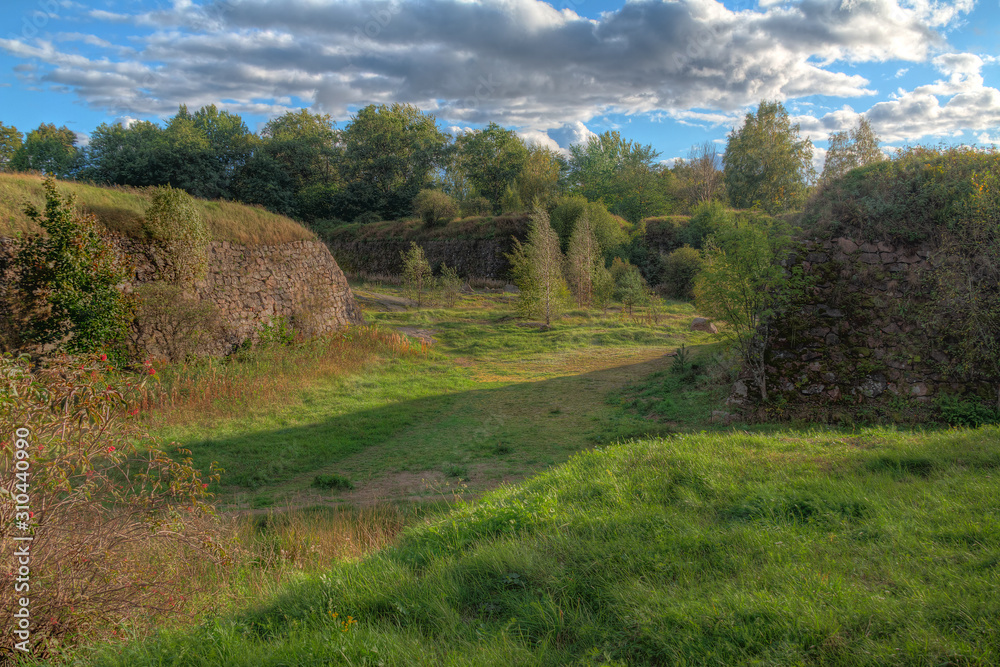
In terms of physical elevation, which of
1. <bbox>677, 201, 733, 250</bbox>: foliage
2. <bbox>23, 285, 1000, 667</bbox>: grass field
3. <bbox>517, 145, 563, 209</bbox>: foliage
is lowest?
<bbox>23, 285, 1000, 667</bbox>: grass field

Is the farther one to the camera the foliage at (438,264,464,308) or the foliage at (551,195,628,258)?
the foliage at (551,195,628,258)

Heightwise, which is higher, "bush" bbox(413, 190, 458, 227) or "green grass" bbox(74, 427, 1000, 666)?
"bush" bbox(413, 190, 458, 227)

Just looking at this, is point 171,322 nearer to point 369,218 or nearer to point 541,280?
point 541,280

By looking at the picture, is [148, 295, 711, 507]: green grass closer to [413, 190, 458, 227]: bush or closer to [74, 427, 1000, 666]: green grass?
[74, 427, 1000, 666]: green grass

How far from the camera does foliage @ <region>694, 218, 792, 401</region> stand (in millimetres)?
9836

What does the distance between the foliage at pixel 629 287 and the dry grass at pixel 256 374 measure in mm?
12261

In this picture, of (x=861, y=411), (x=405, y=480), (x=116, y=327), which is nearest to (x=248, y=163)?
(x=116, y=327)

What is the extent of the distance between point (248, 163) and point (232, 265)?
3772cm

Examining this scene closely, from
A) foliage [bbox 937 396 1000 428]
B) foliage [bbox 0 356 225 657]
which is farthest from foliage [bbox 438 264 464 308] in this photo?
foliage [bbox 0 356 225 657]

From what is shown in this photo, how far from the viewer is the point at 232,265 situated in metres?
15.4

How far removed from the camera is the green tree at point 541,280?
901 inches

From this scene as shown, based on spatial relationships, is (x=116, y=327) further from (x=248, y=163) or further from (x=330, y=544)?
(x=248, y=163)

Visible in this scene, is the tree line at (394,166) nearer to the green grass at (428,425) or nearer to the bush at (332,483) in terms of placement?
the green grass at (428,425)

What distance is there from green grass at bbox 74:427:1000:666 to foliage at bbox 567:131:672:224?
39743 mm
